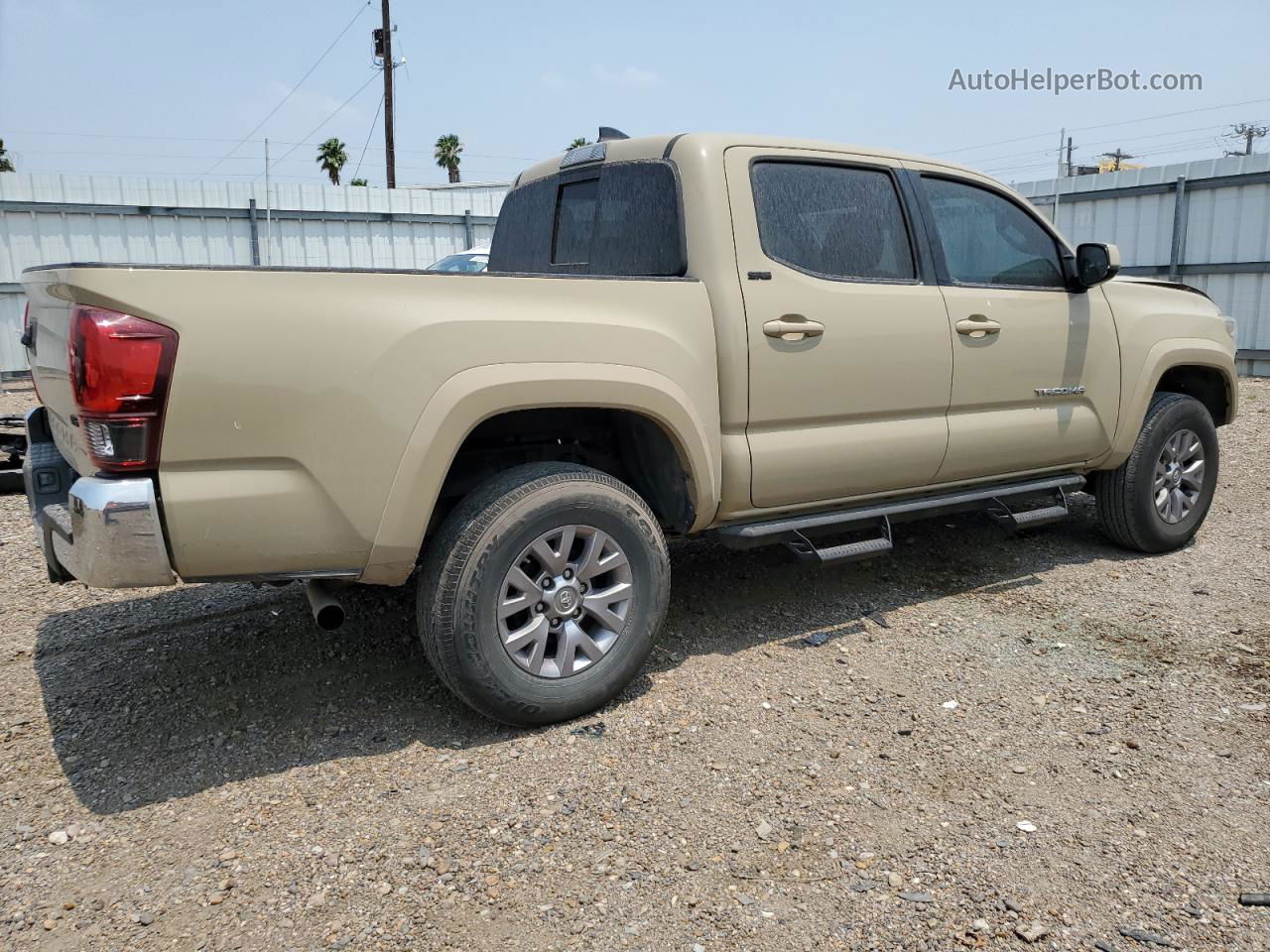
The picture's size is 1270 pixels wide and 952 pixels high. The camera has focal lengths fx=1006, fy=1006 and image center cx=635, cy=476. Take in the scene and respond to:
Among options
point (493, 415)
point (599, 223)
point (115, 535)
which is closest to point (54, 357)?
point (115, 535)

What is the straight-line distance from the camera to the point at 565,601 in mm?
3307

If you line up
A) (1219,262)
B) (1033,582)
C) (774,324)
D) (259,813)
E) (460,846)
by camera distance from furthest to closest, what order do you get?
1. (1219,262)
2. (1033,582)
3. (774,324)
4. (259,813)
5. (460,846)

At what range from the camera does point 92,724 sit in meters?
3.40

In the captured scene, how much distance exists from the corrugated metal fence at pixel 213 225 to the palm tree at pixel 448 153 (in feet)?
107

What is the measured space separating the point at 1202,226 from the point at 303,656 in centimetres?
1450

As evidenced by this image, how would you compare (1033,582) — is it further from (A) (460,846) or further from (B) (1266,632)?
(A) (460,846)

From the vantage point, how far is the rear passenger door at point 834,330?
3717 mm

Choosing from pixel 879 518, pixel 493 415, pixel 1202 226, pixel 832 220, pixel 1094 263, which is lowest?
pixel 879 518

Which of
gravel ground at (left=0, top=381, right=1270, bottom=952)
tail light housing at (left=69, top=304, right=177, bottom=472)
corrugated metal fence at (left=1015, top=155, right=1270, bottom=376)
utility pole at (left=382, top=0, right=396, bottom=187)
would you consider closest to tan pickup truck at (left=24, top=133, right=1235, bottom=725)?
tail light housing at (left=69, top=304, right=177, bottom=472)

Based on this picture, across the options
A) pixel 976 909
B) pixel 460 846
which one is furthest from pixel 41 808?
pixel 976 909

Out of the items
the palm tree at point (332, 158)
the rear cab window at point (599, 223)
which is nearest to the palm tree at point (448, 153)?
the palm tree at point (332, 158)

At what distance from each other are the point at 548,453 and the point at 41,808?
6.30 ft

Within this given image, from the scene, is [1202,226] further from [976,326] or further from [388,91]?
[388,91]

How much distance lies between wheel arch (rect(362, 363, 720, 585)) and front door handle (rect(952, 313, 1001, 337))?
1329mm
